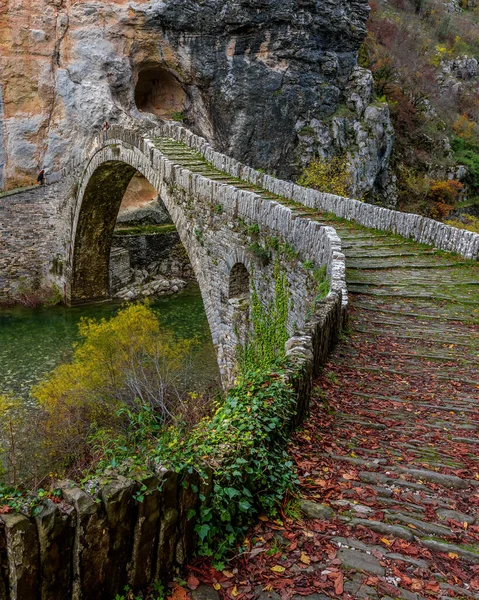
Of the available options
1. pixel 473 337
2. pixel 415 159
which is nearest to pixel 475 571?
pixel 473 337

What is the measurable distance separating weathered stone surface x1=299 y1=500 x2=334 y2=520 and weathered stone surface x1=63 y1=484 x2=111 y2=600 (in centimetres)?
147

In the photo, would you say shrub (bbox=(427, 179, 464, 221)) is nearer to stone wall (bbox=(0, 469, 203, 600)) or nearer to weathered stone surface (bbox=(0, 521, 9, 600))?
stone wall (bbox=(0, 469, 203, 600))

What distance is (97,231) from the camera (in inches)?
914

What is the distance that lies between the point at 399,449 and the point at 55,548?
3.11 m

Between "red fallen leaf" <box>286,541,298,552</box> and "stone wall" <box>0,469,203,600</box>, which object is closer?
"stone wall" <box>0,469,203,600</box>

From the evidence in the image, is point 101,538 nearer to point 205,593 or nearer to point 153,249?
point 205,593

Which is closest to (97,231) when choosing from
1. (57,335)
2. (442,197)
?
(57,335)

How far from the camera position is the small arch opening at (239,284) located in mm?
12422

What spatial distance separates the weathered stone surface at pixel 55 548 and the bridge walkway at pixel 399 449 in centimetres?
109

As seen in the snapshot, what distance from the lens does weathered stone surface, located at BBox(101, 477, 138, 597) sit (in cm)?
290

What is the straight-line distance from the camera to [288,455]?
420cm

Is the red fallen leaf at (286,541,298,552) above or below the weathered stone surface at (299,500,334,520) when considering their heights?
below

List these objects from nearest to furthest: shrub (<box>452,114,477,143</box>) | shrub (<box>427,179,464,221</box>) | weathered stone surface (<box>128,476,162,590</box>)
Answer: weathered stone surface (<box>128,476,162,590</box>), shrub (<box>427,179,464,221</box>), shrub (<box>452,114,477,143</box>)

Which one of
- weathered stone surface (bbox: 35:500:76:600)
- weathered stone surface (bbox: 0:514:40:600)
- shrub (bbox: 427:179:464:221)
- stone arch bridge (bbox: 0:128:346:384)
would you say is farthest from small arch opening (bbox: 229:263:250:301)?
shrub (bbox: 427:179:464:221)
